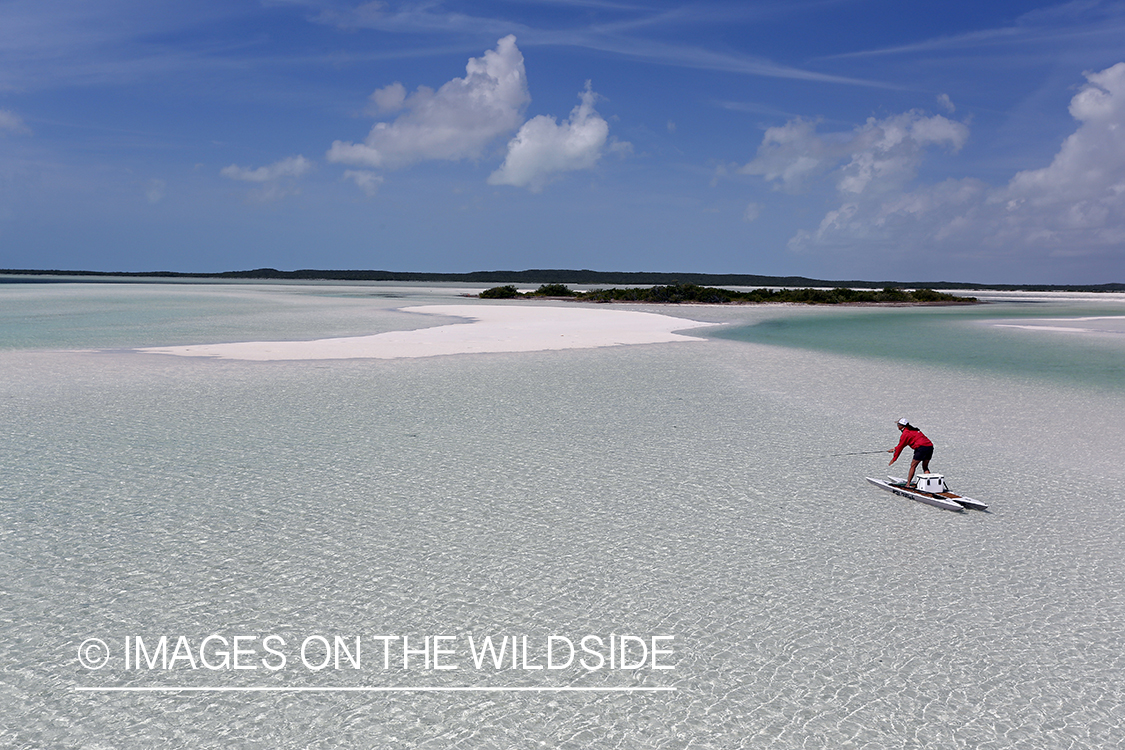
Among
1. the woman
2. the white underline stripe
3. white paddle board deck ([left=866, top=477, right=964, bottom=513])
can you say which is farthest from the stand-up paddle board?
the white underline stripe

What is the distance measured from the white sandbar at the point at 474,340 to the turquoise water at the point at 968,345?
3332 mm

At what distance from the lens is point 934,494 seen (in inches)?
254

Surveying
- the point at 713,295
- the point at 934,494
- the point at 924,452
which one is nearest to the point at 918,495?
the point at 934,494

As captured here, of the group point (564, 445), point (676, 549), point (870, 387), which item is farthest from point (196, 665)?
point (870, 387)

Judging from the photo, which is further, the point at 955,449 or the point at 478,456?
the point at 955,449

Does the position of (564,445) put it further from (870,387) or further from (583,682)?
(870,387)

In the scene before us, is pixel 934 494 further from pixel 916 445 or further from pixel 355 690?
pixel 355 690

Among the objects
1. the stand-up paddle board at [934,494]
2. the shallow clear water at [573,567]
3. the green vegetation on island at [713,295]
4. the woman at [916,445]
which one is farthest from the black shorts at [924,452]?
the green vegetation on island at [713,295]

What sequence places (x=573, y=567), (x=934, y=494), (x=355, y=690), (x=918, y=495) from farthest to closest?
(x=918, y=495) → (x=934, y=494) → (x=573, y=567) → (x=355, y=690)

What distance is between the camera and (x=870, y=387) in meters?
13.4

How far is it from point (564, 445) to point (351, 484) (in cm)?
249

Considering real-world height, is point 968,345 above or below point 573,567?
above

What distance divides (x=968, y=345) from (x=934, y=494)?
739 inches

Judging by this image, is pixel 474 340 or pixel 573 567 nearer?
pixel 573 567
